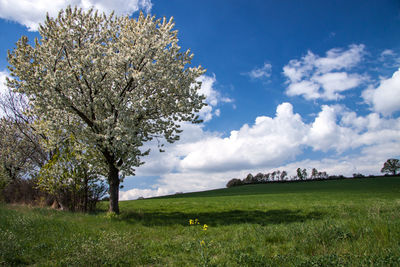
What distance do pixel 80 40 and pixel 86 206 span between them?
13.0 meters

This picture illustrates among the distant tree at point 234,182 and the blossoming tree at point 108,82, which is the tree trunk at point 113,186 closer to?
the blossoming tree at point 108,82

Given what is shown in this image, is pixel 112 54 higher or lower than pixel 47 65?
higher

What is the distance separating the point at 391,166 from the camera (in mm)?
121125

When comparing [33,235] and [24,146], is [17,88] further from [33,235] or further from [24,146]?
[24,146]

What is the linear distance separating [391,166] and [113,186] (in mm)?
146939

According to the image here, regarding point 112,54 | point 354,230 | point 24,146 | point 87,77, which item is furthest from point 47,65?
point 24,146

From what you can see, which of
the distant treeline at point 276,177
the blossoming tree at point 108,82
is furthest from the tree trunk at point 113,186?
the distant treeline at point 276,177

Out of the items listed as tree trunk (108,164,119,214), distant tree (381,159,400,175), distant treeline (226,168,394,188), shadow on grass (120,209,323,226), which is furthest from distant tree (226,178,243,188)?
tree trunk (108,164,119,214)

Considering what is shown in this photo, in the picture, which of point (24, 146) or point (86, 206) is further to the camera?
point (24, 146)

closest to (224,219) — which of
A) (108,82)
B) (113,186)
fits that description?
(113,186)

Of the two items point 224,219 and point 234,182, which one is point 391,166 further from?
point 224,219

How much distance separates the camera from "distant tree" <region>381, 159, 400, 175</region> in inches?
4691

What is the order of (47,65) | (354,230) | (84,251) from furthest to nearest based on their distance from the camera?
(47,65) < (354,230) < (84,251)

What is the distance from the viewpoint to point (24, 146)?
31.9 metres
